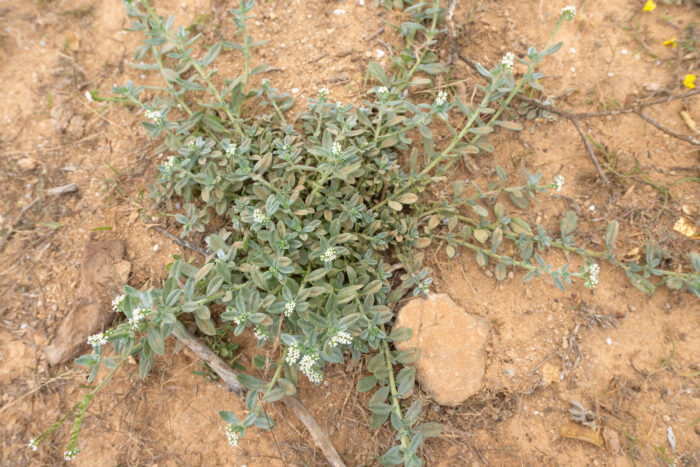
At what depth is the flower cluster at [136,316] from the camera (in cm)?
222

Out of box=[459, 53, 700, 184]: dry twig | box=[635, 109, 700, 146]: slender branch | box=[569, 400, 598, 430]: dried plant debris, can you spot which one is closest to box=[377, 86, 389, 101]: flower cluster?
box=[459, 53, 700, 184]: dry twig

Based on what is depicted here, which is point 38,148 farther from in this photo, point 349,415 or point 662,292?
point 662,292

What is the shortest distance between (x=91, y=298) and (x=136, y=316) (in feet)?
3.99

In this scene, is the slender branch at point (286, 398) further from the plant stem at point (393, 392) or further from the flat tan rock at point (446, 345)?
the flat tan rock at point (446, 345)

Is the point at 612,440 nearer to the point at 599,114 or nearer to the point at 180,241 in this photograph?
the point at 599,114

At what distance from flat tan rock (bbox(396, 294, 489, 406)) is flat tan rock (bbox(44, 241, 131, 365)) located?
212 centimetres

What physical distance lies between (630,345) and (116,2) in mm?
5211

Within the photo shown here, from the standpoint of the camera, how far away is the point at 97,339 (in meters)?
2.35

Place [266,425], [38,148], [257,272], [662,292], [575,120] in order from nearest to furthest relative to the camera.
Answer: [266,425] < [257,272] < [662,292] < [575,120] < [38,148]

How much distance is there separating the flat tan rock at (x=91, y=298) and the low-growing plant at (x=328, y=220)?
0.25 metres

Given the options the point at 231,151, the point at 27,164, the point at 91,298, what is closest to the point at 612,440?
the point at 231,151

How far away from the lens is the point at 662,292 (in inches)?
121

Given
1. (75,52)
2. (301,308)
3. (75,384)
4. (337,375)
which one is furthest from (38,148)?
(337,375)

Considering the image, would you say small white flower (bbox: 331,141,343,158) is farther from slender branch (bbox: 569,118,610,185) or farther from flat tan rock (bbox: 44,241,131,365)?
slender branch (bbox: 569,118,610,185)
